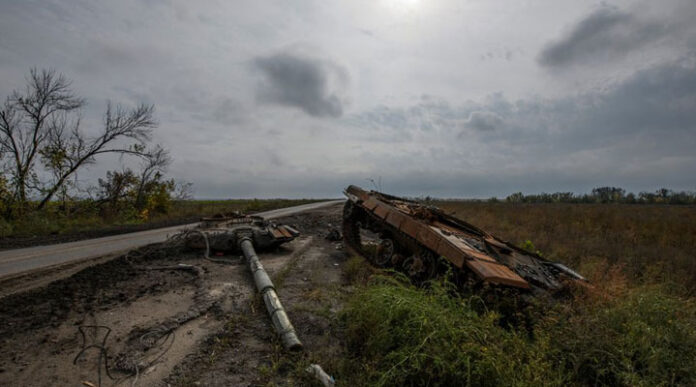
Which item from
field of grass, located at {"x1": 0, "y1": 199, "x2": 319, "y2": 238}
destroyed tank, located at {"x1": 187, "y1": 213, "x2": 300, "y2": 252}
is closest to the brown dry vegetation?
destroyed tank, located at {"x1": 187, "y1": 213, "x2": 300, "y2": 252}

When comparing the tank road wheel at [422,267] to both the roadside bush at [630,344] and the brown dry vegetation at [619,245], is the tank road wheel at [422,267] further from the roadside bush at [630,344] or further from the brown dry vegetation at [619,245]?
the brown dry vegetation at [619,245]

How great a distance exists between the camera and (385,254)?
848 cm

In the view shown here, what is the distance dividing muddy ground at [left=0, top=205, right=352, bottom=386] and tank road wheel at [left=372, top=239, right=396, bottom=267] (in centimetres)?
134

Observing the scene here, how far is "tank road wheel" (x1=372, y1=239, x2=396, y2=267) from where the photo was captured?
8242 mm

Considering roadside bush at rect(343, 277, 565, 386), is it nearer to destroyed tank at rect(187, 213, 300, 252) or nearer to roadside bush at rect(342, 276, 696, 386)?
roadside bush at rect(342, 276, 696, 386)

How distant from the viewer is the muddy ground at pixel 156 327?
11.3ft

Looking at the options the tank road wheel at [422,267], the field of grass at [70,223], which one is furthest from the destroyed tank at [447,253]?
the field of grass at [70,223]

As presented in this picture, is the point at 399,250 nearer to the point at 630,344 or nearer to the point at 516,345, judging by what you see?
the point at 516,345

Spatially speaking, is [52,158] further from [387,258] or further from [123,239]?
[387,258]

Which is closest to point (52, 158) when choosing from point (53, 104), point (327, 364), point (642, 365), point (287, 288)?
point (53, 104)

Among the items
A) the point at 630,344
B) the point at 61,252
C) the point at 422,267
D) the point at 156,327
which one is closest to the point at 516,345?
the point at 630,344

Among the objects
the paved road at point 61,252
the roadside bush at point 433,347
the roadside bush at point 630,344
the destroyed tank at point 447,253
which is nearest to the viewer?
the roadside bush at point 433,347

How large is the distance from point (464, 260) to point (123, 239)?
1028cm

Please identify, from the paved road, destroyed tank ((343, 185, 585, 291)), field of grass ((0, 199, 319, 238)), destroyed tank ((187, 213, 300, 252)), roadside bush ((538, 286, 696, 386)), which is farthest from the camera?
field of grass ((0, 199, 319, 238))
